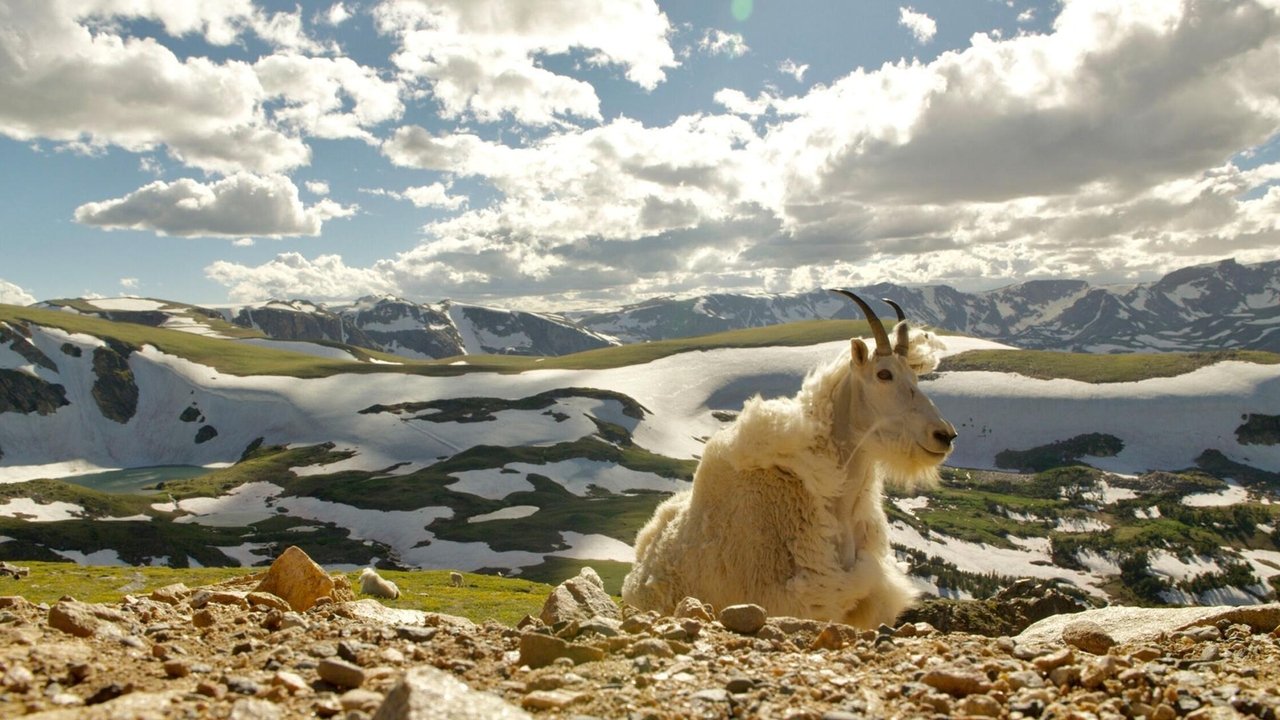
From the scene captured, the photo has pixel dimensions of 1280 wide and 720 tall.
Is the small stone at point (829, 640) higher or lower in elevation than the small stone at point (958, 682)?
lower

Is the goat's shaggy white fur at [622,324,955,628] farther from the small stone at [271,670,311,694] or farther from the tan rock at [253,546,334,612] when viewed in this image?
the small stone at [271,670,311,694]

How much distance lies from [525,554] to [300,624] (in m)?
101

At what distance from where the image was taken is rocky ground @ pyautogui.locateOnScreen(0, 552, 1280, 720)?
454 cm

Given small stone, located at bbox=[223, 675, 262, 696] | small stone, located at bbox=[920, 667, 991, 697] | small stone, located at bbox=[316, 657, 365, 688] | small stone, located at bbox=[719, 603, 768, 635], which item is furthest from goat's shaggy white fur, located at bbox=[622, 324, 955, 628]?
small stone, located at bbox=[223, 675, 262, 696]

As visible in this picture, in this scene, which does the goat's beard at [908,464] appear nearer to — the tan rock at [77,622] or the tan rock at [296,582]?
the tan rock at [296,582]

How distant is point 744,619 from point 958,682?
2622 millimetres

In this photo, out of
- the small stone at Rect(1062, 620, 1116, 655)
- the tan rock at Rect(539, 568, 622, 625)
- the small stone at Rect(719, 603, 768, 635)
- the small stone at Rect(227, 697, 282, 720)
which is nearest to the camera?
the small stone at Rect(227, 697, 282, 720)

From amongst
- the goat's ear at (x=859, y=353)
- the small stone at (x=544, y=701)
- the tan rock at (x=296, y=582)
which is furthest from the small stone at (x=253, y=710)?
the goat's ear at (x=859, y=353)

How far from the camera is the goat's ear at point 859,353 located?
11648mm

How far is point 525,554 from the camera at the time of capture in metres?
104

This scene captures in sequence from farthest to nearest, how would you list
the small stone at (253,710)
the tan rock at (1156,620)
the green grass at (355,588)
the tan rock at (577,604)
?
1. the green grass at (355,588)
2. the tan rock at (577,604)
3. the tan rock at (1156,620)
4. the small stone at (253,710)

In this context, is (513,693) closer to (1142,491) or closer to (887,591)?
(887,591)

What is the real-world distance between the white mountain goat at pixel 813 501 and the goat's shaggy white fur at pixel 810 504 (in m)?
0.02

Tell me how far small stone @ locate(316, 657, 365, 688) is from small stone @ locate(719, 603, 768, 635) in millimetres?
3586
